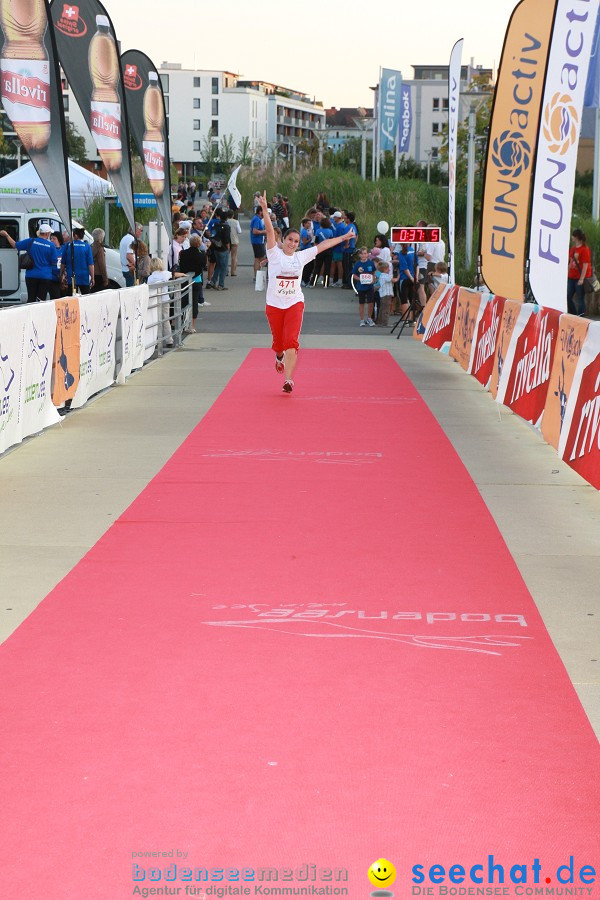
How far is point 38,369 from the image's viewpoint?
11406 millimetres

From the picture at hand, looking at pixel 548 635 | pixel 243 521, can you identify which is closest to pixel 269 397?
pixel 243 521

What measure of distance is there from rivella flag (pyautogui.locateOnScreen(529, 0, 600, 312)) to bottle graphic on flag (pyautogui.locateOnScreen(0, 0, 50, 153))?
17.4ft

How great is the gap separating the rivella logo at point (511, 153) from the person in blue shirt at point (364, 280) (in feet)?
37.4

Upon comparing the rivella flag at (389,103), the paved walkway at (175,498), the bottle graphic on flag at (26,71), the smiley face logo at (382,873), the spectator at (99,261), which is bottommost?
the paved walkway at (175,498)

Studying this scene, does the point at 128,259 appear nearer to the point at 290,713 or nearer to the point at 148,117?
the point at 148,117

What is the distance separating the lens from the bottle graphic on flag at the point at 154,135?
22625 millimetres

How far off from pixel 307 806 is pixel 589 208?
46153 millimetres

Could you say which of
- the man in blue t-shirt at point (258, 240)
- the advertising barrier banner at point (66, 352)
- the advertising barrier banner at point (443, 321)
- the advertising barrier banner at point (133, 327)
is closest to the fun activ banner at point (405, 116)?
the man in blue t-shirt at point (258, 240)

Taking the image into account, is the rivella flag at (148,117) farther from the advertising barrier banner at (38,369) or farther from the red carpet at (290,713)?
the red carpet at (290,713)

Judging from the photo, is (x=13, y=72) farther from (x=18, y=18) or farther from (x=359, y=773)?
(x=359, y=773)

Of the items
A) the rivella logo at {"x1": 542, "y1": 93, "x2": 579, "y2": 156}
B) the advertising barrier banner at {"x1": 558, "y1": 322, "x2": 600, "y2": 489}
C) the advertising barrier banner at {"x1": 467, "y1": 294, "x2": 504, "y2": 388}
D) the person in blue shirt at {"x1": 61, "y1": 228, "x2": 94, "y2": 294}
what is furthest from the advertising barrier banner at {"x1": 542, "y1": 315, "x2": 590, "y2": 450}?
the person in blue shirt at {"x1": 61, "y1": 228, "x2": 94, "y2": 294}

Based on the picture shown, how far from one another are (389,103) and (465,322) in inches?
1381

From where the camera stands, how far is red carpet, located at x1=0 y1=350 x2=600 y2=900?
144 inches

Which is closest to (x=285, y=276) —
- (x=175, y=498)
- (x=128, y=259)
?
(x=175, y=498)
